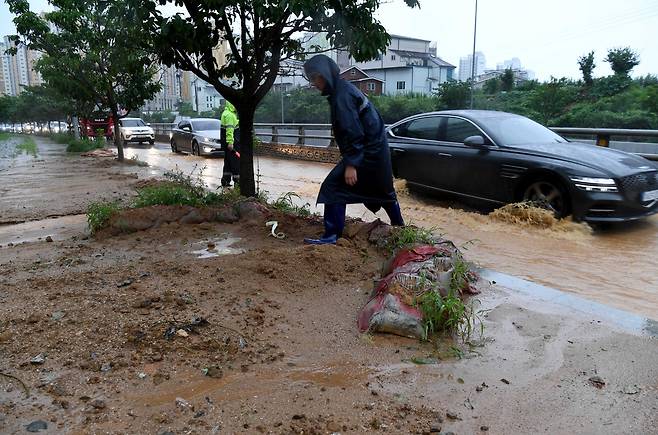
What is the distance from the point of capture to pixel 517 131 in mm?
7281

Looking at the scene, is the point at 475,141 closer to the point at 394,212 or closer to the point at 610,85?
the point at 394,212

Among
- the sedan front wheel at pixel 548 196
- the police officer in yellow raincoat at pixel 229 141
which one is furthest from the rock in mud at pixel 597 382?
the police officer in yellow raincoat at pixel 229 141

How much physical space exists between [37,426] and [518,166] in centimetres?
587

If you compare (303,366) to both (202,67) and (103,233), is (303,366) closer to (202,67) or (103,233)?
(103,233)

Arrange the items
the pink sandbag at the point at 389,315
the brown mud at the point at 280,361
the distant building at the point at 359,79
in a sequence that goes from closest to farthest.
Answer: the brown mud at the point at 280,361 < the pink sandbag at the point at 389,315 < the distant building at the point at 359,79

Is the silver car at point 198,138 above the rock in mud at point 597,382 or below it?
above

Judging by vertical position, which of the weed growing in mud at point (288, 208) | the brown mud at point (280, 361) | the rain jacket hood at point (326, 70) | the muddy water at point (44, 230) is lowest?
the muddy water at point (44, 230)

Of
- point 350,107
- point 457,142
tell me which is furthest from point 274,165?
point 350,107

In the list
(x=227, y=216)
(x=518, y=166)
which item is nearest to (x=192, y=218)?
(x=227, y=216)

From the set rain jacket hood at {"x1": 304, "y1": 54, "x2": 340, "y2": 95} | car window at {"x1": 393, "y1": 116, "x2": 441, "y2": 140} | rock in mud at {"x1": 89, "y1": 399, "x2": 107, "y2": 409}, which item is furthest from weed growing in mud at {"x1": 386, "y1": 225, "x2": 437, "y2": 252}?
car window at {"x1": 393, "y1": 116, "x2": 441, "y2": 140}

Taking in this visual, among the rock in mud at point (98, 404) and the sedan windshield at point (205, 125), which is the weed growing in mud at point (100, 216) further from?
the sedan windshield at point (205, 125)

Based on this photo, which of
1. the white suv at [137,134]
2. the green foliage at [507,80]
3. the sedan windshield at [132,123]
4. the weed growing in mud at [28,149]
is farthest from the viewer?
the green foliage at [507,80]

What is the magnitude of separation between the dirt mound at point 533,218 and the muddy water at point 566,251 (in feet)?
0.08

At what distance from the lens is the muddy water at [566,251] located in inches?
183
